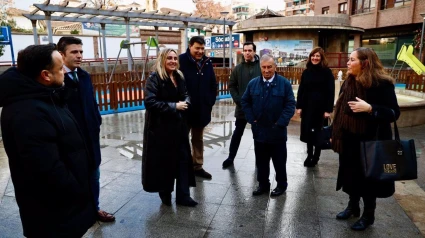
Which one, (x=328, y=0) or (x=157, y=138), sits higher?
(x=328, y=0)

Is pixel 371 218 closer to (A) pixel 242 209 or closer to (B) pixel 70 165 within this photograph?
(A) pixel 242 209

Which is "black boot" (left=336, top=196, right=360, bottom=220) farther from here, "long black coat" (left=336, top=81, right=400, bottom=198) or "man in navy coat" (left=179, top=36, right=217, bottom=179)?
"man in navy coat" (left=179, top=36, right=217, bottom=179)

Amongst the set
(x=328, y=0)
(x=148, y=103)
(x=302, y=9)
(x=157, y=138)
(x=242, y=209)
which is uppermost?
(x=302, y=9)

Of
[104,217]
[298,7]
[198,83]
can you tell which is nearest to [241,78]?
[198,83]

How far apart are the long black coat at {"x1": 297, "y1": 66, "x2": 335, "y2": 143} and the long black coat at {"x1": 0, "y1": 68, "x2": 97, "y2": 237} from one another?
342 cm

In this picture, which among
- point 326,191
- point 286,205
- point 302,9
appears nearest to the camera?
point 286,205

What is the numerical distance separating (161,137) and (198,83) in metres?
1.12

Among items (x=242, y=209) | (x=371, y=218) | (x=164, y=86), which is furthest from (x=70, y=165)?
(x=371, y=218)

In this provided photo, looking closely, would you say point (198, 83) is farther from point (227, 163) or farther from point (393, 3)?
point (393, 3)

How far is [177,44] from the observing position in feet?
120

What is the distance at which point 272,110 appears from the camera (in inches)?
139

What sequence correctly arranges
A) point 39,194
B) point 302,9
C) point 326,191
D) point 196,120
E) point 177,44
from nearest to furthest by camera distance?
1. point 39,194
2. point 326,191
3. point 196,120
4. point 177,44
5. point 302,9

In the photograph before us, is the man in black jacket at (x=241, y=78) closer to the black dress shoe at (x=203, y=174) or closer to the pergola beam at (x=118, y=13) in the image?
the black dress shoe at (x=203, y=174)

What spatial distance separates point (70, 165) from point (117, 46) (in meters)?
34.4
